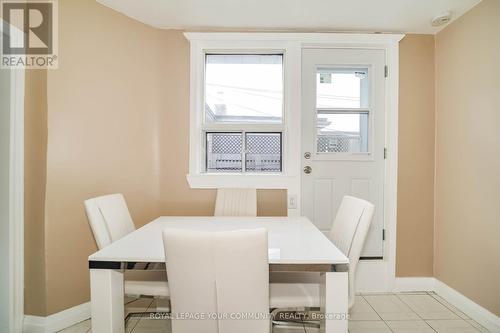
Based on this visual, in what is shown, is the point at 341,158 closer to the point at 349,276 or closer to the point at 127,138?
the point at 349,276

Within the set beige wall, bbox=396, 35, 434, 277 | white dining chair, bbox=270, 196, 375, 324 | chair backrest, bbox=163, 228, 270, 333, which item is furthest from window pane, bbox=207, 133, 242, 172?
chair backrest, bbox=163, 228, 270, 333

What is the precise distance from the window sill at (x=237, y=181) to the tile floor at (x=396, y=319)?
3.66ft

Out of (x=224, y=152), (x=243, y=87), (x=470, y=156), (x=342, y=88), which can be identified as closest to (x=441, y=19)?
(x=342, y=88)

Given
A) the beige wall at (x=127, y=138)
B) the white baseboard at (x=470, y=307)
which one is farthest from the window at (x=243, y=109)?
the white baseboard at (x=470, y=307)

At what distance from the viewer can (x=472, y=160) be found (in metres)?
2.12

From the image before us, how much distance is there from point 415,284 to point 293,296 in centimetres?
176

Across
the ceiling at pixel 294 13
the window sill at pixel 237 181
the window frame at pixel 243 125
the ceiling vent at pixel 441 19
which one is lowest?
the window sill at pixel 237 181

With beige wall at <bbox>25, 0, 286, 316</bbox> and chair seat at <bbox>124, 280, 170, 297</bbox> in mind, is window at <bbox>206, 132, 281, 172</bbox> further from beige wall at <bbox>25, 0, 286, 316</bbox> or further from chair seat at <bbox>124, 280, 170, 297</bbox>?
chair seat at <bbox>124, 280, 170, 297</bbox>

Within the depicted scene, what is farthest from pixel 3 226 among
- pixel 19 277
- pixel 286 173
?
pixel 286 173

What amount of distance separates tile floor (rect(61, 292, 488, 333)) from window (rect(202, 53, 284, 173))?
1.37 metres

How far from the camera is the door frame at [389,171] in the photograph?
8.38 ft

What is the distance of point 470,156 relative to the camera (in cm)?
214

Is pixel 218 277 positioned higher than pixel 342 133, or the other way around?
pixel 342 133

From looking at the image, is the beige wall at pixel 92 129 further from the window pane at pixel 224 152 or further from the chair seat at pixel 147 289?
the chair seat at pixel 147 289
